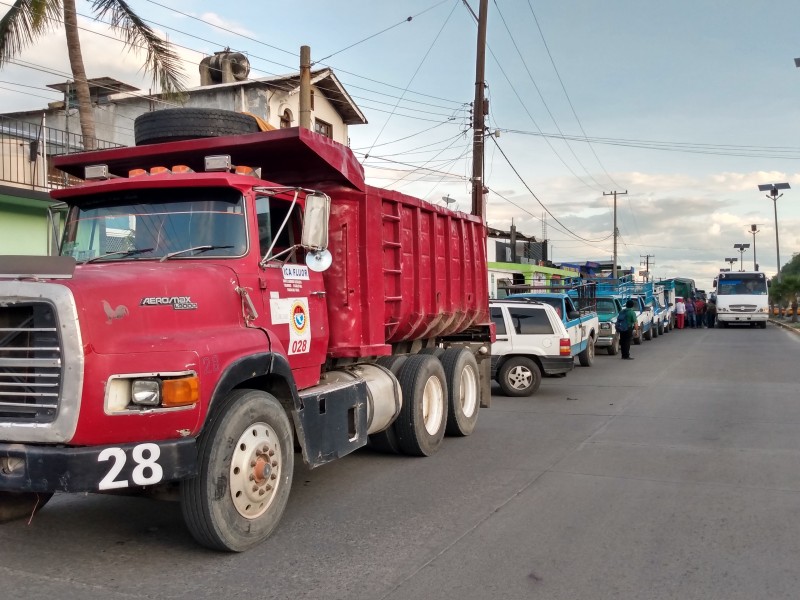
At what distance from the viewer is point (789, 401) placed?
12.6 metres

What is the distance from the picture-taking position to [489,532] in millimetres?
5598

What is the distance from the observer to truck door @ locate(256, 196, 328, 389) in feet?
19.0

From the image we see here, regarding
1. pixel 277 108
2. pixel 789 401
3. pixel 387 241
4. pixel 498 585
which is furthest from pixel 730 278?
pixel 498 585

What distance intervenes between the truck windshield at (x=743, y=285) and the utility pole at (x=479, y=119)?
27.2 metres

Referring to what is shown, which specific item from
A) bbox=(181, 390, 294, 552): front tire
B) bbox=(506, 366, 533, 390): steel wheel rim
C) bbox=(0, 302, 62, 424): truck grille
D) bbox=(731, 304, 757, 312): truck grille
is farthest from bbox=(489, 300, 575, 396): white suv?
bbox=(731, 304, 757, 312): truck grille

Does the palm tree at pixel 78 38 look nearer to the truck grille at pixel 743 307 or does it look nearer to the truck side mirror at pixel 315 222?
the truck side mirror at pixel 315 222

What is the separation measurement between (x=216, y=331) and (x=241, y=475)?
0.98 m

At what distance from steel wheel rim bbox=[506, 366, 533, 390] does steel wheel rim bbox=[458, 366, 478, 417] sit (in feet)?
13.2

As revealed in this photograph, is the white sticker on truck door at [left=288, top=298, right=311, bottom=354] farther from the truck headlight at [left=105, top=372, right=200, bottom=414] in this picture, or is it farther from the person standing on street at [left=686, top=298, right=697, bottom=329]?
the person standing on street at [left=686, top=298, right=697, bottom=329]

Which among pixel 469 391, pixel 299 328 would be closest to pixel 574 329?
pixel 469 391

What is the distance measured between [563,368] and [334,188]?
7908mm

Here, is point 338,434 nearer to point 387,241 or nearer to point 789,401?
point 387,241

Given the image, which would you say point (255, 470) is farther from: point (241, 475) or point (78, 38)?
point (78, 38)

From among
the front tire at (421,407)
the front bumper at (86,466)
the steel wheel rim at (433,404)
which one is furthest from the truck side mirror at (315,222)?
the steel wheel rim at (433,404)
